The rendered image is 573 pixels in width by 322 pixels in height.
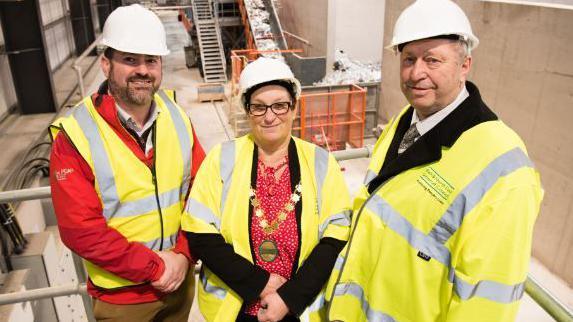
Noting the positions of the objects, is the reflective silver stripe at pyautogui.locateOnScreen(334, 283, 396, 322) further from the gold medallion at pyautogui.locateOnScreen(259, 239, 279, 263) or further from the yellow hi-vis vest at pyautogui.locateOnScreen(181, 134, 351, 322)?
the gold medallion at pyautogui.locateOnScreen(259, 239, 279, 263)

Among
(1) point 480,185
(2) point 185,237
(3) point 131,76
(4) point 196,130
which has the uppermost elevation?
(3) point 131,76

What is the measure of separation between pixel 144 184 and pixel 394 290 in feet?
4.49

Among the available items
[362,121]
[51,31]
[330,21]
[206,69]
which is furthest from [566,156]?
[51,31]

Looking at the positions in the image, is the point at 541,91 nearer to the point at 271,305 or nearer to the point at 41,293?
the point at 271,305

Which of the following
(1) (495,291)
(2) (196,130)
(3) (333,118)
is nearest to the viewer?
(1) (495,291)

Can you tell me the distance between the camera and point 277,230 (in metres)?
2.18

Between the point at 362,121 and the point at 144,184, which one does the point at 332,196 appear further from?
the point at 362,121

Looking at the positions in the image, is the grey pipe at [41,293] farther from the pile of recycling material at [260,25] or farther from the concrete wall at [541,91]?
the pile of recycling material at [260,25]

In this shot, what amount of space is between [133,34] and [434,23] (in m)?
1.45

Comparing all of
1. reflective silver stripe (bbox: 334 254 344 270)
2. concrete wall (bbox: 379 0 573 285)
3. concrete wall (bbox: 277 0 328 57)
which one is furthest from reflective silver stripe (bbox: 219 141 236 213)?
concrete wall (bbox: 277 0 328 57)

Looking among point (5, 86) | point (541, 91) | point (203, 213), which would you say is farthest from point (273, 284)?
point (5, 86)

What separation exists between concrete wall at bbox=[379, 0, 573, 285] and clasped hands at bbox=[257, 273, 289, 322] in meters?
6.13

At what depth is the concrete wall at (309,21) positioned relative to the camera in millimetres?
16531

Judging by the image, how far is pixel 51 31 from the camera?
1617 centimetres
